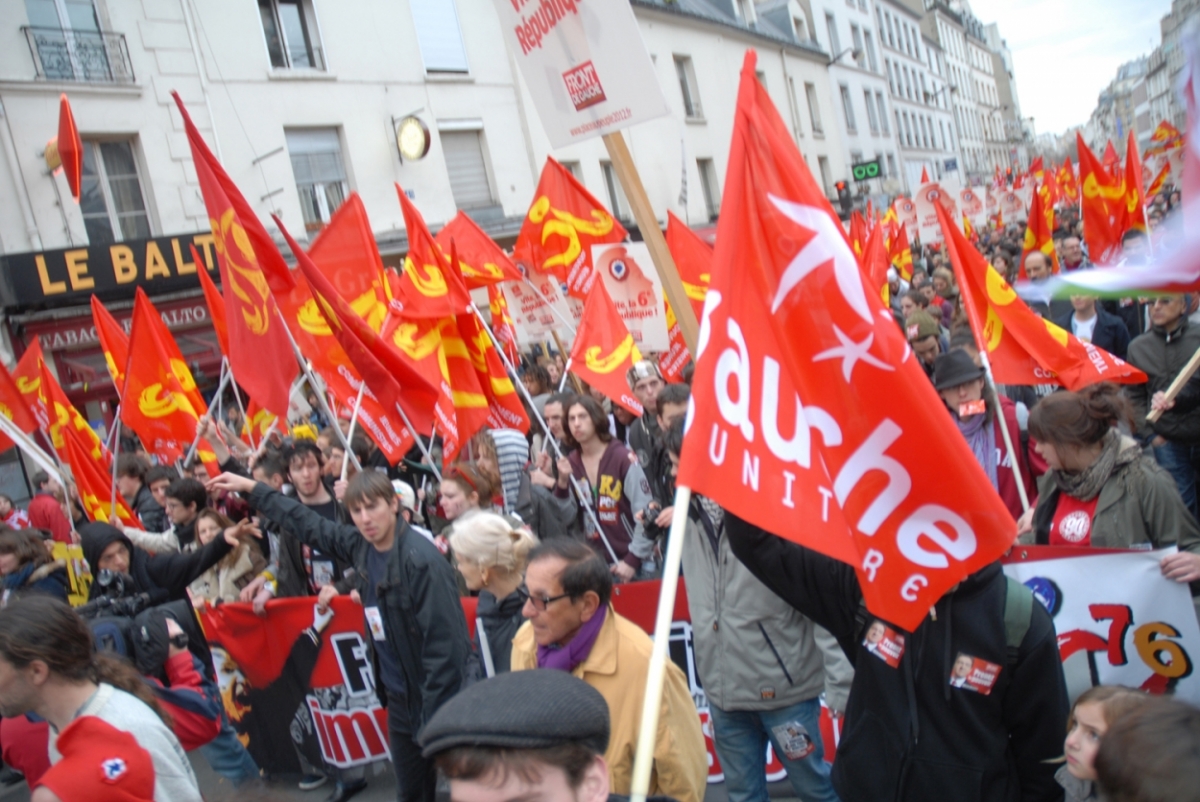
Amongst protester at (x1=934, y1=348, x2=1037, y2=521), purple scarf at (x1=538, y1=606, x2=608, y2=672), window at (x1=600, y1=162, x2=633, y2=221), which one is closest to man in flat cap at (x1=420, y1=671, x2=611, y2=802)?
purple scarf at (x1=538, y1=606, x2=608, y2=672)

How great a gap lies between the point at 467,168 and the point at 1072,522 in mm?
17048

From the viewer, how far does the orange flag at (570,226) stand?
8.45 metres

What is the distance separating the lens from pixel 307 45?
16391mm

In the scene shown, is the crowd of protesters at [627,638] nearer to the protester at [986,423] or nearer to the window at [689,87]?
the protester at [986,423]

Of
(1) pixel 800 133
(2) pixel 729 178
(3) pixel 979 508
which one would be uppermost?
(1) pixel 800 133

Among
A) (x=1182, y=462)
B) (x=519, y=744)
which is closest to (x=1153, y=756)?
(x=519, y=744)

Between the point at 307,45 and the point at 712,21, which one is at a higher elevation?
the point at 712,21

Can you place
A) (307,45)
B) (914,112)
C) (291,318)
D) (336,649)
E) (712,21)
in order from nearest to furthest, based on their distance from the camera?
1. (336,649)
2. (291,318)
3. (307,45)
4. (712,21)
5. (914,112)

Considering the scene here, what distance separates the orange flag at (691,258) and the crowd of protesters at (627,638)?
6.84ft

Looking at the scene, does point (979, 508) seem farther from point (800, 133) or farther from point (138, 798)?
point (800, 133)

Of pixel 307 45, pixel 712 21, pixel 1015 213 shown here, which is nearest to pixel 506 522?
pixel 307 45

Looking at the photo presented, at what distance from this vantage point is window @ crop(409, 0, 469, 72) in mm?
17953

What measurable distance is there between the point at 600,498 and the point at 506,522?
1.60m

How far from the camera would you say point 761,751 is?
122 inches
